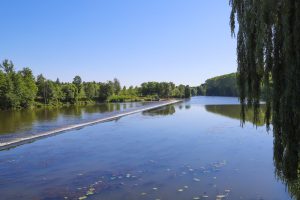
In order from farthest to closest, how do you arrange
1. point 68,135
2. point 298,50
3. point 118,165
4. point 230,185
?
point 68,135 → point 118,165 → point 230,185 → point 298,50

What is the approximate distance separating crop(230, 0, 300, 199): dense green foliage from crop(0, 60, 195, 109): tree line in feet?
269

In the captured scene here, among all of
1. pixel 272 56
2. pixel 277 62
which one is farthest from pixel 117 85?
pixel 277 62

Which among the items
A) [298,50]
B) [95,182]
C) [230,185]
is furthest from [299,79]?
[95,182]

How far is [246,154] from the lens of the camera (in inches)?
827

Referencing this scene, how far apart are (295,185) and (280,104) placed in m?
1.67

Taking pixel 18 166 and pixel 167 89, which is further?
pixel 167 89

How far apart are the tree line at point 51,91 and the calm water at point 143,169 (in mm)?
61810

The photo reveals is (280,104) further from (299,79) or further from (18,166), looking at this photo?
(18,166)

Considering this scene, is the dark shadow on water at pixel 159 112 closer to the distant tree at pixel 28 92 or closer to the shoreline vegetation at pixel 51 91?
the shoreline vegetation at pixel 51 91

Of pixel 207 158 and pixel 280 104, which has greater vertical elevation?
pixel 280 104

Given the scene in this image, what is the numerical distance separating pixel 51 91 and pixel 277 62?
10582 cm

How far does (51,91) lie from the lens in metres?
107

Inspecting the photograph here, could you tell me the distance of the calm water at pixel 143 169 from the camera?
13219mm

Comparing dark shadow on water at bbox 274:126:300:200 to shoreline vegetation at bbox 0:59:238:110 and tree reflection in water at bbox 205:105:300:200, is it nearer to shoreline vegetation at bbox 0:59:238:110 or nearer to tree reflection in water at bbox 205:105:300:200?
tree reflection in water at bbox 205:105:300:200
